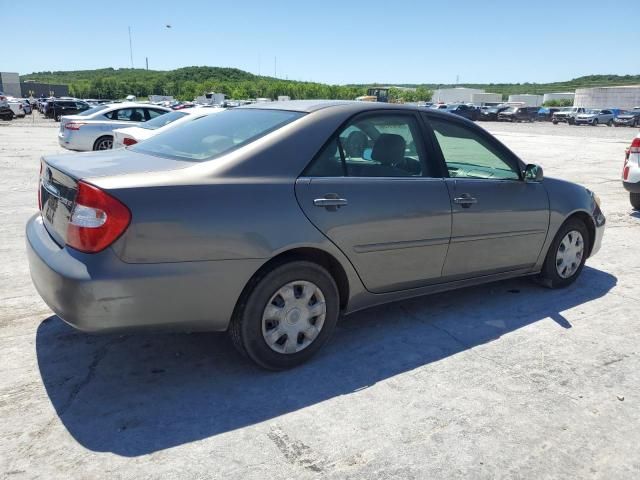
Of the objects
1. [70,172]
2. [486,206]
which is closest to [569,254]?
[486,206]

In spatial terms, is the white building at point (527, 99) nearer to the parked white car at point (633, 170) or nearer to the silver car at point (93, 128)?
the silver car at point (93, 128)

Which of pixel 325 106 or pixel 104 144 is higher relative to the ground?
pixel 325 106

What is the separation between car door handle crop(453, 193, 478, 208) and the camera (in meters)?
3.97

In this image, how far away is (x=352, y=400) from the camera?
311 centimetres

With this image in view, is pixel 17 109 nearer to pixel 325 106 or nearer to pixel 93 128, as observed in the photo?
pixel 93 128

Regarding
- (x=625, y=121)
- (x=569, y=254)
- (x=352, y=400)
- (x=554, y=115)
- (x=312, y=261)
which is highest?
(x=312, y=261)

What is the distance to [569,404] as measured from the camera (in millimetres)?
3141

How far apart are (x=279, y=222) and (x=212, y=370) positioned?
3.38 ft

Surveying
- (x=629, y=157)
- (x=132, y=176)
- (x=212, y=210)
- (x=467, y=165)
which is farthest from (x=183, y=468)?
(x=629, y=157)

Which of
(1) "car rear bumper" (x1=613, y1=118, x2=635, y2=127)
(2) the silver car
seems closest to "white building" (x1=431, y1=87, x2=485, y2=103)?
(1) "car rear bumper" (x1=613, y1=118, x2=635, y2=127)

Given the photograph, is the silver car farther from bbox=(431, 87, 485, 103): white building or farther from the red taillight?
bbox=(431, 87, 485, 103): white building

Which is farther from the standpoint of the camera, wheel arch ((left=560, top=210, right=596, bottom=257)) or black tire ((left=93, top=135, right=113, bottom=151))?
black tire ((left=93, top=135, right=113, bottom=151))

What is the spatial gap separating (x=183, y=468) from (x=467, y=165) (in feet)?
10.4

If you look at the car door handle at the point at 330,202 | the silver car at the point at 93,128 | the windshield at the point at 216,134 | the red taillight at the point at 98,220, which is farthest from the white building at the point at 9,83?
the car door handle at the point at 330,202
